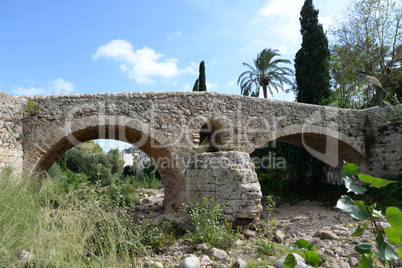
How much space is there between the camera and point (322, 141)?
1106cm

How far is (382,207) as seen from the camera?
882 centimetres

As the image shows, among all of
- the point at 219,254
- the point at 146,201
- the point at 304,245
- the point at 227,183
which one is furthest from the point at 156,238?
the point at 146,201

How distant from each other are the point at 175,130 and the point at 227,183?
2022 mm

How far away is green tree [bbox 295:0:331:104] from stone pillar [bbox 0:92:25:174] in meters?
12.1

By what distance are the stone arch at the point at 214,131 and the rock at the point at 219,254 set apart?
10.00 feet

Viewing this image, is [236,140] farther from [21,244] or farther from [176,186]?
[21,244]

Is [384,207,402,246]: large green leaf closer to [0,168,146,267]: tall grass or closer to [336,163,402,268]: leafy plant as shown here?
[336,163,402,268]: leafy plant

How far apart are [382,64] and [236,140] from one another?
1268 cm

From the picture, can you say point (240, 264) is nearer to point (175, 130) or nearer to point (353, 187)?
point (175, 130)

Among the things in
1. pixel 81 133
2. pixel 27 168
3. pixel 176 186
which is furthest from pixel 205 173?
pixel 27 168

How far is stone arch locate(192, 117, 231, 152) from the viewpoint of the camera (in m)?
7.81

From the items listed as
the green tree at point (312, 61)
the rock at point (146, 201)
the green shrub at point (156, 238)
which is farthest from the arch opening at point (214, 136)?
the green tree at point (312, 61)

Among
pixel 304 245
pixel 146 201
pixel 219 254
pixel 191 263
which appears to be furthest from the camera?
pixel 146 201

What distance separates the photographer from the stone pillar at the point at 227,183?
674 centimetres
